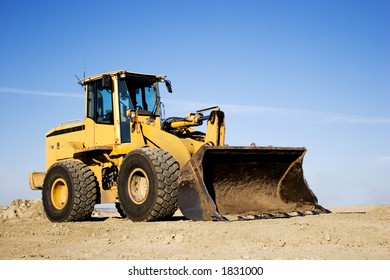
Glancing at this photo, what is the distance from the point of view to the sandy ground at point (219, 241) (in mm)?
6293

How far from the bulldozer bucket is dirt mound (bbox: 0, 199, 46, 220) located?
902cm

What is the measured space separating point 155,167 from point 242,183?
1.70 m

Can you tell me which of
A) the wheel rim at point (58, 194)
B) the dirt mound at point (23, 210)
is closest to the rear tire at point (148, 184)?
the wheel rim at point (58, 194)

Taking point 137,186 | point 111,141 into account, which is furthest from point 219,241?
point 111,141

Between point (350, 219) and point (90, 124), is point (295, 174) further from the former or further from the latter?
point (90, 124)

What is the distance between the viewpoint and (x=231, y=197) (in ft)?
31.5

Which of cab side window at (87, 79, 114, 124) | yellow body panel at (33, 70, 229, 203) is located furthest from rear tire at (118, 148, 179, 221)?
cab side window at (87, 79, 114, 124)

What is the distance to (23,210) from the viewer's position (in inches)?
680

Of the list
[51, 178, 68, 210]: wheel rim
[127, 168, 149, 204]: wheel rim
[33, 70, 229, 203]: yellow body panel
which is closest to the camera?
[127, 168, 149, 204]: wheel rim

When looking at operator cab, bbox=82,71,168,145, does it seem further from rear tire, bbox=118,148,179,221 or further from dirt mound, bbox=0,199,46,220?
dirt mound, bbox=0,199,46,220

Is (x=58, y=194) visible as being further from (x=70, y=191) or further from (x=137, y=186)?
(x=137, y=186)

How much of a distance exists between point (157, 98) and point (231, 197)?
325 cm

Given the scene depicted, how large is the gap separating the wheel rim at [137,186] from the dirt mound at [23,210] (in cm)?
777

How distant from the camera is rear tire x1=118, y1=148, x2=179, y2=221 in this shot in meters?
9.07
